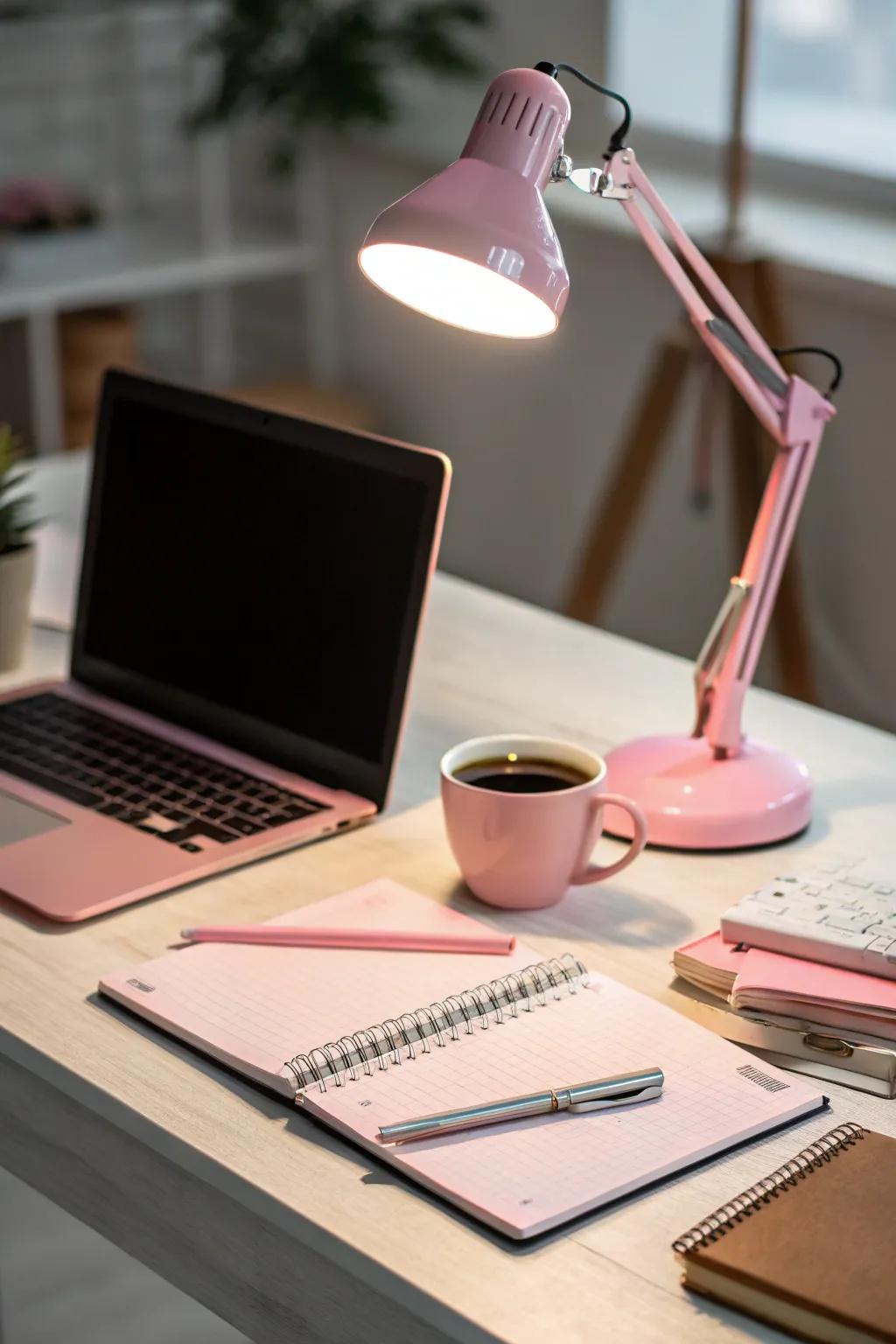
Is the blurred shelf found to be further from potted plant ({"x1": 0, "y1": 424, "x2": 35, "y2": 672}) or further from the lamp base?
the lamp base

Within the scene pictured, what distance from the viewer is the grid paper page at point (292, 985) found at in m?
0.92

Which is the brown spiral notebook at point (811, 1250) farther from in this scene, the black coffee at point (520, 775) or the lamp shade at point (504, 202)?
the lamp shade at point (504, 202)

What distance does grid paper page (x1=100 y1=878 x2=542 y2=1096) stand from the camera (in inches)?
36.2

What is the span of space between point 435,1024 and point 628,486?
212 cm

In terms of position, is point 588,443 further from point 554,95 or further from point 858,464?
point 554,95

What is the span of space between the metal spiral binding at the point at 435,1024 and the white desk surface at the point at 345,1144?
0.09ft

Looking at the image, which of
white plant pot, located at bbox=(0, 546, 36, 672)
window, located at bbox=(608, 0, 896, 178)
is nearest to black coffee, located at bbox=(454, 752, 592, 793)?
white plant pot, located at bbox=(0, 546, 36, 672)

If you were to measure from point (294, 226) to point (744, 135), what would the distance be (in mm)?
1286

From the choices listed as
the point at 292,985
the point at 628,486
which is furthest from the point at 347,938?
the point at 628,486

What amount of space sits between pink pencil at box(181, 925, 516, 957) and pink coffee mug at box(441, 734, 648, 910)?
0.05 metres

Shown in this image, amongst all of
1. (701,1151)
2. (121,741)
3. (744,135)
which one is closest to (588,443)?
(744,135)

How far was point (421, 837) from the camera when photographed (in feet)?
3.88

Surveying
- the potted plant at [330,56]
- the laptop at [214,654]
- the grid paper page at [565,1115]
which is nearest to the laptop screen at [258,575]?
the laptop at [214,654]

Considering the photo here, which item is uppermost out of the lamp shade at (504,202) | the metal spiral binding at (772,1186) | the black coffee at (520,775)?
the lamp shade at (504,202)
